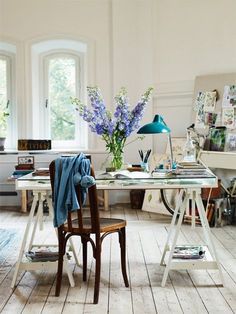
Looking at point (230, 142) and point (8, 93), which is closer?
point (230, 142)

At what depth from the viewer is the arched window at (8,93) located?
24.2 feet

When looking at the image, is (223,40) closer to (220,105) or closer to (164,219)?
(220,105)

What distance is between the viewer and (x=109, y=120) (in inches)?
154

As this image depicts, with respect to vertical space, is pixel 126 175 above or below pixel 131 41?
below

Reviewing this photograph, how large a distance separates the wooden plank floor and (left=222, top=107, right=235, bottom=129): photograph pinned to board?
1742 millimetres

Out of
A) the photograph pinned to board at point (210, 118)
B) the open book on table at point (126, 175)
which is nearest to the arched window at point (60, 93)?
the photograph pinned to board at point (210, 118)

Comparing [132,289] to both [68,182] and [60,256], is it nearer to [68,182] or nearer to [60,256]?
[60,256]

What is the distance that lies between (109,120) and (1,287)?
5.04ft

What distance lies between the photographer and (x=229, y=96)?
6.04 m

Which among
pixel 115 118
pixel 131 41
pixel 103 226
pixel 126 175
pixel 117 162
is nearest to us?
pixel 103 226

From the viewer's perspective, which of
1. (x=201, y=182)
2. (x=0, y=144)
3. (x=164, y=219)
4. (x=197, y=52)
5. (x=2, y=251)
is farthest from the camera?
(x=0, y=144)

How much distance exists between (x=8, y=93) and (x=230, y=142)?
11.6ft

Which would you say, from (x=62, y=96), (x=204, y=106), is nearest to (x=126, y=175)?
(x=204, y=106)

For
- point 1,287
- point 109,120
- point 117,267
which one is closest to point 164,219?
point 117,267
